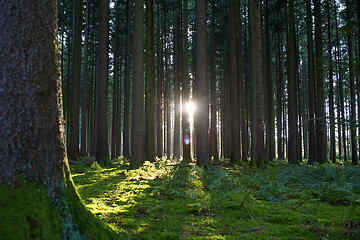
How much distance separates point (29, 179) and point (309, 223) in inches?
173

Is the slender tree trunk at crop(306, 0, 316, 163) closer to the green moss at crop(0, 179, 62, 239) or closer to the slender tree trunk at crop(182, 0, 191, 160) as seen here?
the slender tree trunk at crop(182, 0, 191, 160)

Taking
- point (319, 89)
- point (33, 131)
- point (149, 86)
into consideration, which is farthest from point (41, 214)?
point (319, 89)

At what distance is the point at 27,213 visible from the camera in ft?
7.16

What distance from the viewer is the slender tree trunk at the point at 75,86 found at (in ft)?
41.8

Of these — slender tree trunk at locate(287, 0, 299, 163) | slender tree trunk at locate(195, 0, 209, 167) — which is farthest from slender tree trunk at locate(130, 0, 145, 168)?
slender tree trunk at locate(287, 0, 299, 163)

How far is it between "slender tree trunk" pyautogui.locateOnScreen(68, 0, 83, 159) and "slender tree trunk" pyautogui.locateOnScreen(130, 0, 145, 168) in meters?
4.63

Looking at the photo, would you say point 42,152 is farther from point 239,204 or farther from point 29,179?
point 239,204

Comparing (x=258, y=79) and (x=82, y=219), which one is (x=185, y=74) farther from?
(x=82, y=219)

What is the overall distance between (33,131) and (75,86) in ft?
37.2

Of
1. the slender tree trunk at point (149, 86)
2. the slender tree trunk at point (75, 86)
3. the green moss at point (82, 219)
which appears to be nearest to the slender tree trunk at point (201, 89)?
the slender tree trunk at point (149, 86)

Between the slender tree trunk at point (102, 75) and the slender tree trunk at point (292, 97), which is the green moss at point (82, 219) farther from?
the slender tree trunk at point (292, 97)

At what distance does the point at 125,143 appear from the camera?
19062 millimetres

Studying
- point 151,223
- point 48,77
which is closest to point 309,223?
point 151,223

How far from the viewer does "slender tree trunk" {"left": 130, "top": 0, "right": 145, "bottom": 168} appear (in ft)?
32.7
